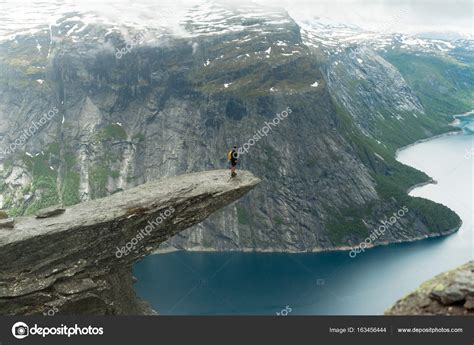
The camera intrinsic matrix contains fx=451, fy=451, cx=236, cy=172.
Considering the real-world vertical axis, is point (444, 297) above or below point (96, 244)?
above

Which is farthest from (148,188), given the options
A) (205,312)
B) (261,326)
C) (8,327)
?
(205,312)

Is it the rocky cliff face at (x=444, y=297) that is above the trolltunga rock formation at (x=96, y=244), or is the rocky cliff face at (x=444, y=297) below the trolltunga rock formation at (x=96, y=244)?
above

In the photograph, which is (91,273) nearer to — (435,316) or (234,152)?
(234,152)

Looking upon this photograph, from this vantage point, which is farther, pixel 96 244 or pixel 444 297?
pixel 96 244

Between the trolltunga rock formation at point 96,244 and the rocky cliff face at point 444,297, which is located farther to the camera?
the trolltunga rock formation at point 96,244
